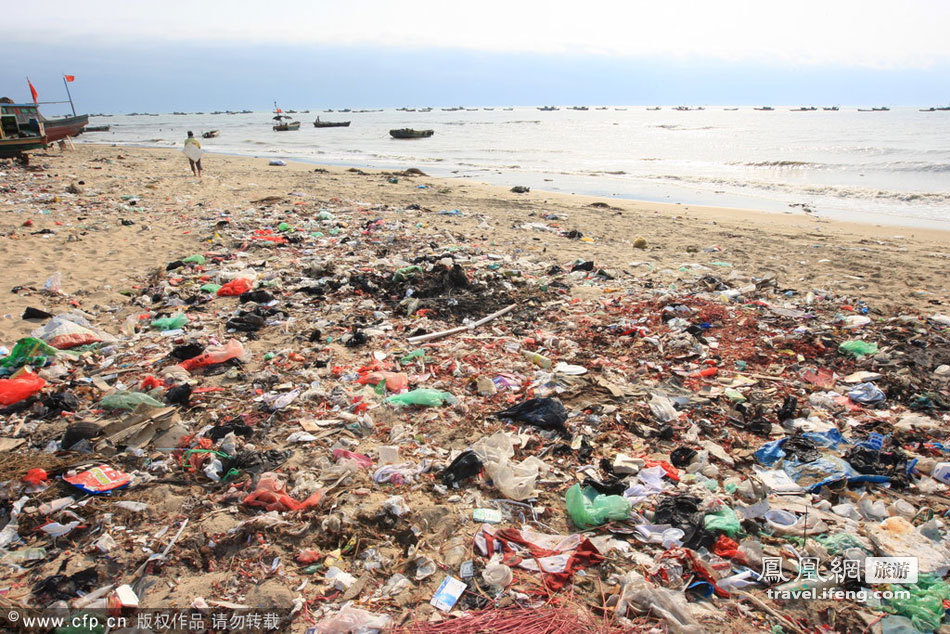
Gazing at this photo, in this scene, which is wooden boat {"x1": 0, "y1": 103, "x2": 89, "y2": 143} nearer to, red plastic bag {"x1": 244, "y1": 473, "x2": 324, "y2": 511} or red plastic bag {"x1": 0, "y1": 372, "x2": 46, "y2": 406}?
red plastic bag {"x1": 0, "y1": 372, "x2": 46, "y2": 406}

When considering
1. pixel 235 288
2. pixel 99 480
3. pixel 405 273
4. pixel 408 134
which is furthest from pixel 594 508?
pixel 408 134

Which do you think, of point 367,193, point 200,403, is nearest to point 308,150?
point 367,193

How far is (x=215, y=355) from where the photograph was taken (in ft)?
14.6

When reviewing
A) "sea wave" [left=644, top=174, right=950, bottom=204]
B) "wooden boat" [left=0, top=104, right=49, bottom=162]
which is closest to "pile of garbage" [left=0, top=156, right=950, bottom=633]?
"wooden boat" [left=0, top=104, right=49, bottom=162]

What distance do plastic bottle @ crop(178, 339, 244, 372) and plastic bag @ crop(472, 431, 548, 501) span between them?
2625 millimetres

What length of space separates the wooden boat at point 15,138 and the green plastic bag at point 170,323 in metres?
14.7

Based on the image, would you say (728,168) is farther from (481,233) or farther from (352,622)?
(352,622)

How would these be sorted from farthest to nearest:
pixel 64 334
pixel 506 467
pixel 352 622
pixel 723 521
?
pixel 64 334 → pixel 506 467 → pixel 723 521 → pixel 352 622

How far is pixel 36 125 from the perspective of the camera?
55.8 feet

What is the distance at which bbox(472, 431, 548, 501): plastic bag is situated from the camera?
9.63 feet

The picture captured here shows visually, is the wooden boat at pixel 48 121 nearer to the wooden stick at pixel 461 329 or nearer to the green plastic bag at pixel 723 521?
the wooden stick at pixel 461 329

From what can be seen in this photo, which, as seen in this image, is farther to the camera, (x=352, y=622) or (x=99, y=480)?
(x=99, y=480)

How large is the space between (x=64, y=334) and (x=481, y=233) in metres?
6.74

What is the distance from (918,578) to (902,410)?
2.17 metres
